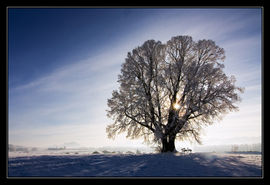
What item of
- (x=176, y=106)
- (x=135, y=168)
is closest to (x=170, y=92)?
(x=176, y=106)

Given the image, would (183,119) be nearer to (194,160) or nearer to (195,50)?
(194,160)

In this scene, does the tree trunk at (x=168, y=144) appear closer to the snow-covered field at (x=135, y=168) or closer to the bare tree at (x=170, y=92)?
the bare tree at (x=170, y=92)

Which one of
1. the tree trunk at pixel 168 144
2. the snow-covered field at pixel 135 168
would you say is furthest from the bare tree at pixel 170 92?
the snow-covered field at pixel 135 168

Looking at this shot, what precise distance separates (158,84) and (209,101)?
15.2 feet

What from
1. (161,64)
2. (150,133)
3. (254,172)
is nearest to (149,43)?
(161,64)

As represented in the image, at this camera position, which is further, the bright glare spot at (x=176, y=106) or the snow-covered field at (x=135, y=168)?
the bright glare spot at (x=176, y=106)

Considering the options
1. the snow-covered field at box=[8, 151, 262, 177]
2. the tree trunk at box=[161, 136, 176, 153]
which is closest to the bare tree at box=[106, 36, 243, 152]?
the tree trunk at box=[161, 136, 176, 153]

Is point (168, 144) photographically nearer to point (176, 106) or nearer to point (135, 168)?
point (176, 106)

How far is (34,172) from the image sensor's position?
11000 mm

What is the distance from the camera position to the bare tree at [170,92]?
19281mm

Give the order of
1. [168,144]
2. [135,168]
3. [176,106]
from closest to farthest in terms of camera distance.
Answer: [135,168] → [168,144] → [176,106]

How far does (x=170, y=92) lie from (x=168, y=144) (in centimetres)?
468

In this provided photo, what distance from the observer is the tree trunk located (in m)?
20.1

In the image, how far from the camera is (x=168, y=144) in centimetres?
2016
